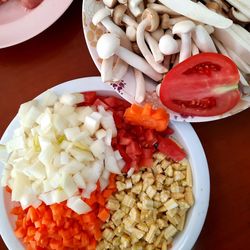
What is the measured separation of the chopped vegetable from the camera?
118 cm

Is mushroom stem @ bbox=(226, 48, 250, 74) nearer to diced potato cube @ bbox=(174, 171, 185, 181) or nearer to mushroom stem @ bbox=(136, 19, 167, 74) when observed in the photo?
mushroom stem @ bbox=(136, 19, 167, 74)

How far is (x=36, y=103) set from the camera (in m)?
1.25

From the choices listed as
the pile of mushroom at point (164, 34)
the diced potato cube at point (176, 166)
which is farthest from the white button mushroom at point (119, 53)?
the diced potato cube at point (176, 166)

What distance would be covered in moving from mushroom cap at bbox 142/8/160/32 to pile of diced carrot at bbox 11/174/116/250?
0.38 meters

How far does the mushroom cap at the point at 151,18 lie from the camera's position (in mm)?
1188

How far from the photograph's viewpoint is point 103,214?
3.97 ft

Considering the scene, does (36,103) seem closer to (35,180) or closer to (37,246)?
(35,180)

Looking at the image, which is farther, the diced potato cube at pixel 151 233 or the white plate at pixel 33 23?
the white plate at pixel 33 23

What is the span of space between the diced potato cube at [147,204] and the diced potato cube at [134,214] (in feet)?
0.07

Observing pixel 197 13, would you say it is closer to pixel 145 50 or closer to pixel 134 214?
pixel 145 50

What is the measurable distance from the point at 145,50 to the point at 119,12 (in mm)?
114

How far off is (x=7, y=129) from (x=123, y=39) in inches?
14.8

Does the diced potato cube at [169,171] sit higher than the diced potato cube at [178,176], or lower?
higher

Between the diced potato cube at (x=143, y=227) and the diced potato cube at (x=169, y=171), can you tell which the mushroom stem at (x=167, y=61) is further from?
the diced potato cube at (x=143, y=227)
